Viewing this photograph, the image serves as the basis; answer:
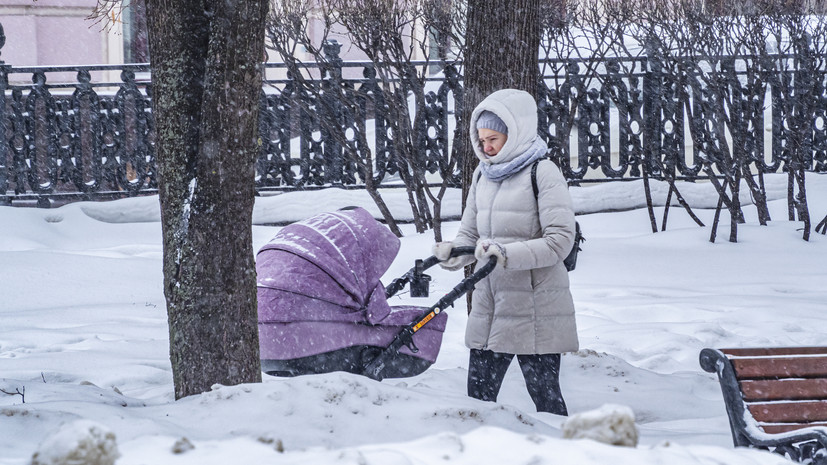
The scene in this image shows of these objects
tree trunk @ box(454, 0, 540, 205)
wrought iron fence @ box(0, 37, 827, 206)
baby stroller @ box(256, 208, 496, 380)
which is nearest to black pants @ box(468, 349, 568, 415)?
baby stroller @ box(256, 208, 496, 380)

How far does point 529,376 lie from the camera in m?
3.66

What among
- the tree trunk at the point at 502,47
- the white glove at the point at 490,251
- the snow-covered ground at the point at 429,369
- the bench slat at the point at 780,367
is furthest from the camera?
the tree trunk at the point at 502,47

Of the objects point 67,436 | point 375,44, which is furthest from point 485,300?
point 375,44

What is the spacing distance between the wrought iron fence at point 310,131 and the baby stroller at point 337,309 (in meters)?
5.84

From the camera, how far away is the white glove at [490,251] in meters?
3.37

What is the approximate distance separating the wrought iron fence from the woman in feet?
20.2

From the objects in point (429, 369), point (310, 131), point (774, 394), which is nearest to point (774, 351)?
point (774, 394)

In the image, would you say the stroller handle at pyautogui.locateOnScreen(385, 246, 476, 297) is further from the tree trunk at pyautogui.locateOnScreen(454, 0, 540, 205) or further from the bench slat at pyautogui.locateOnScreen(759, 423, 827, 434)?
the tree trunk at pyautogui.locateOnScreen(454, 0, 540, 205)

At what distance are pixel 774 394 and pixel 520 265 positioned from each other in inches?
41.0

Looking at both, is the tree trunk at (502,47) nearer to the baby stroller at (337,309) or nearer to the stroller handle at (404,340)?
the baby stroller at (337,309)

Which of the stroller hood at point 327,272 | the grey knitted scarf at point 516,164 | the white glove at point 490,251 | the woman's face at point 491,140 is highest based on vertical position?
the woman's face at point 491,140

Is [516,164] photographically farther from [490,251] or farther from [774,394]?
[774,394]

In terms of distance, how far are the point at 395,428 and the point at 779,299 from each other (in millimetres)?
5151

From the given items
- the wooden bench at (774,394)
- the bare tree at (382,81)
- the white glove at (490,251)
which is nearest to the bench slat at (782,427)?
the wooden bench at (774,394)
